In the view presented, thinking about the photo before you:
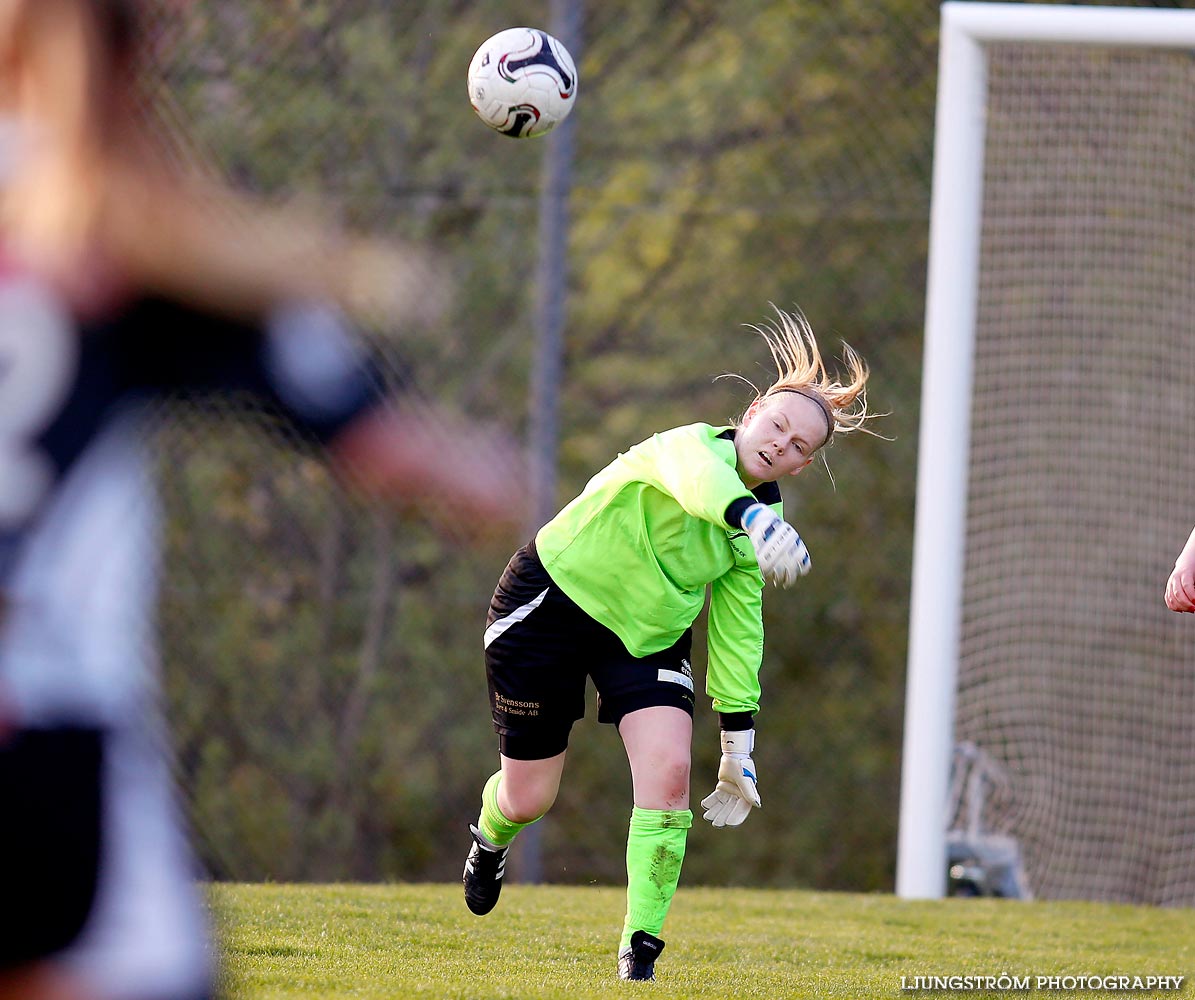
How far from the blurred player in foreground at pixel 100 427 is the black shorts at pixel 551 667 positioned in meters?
2.24

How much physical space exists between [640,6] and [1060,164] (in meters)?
2.49

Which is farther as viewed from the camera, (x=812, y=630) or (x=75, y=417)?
(x=812, y=630)

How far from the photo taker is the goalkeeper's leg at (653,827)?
3602 millimetres

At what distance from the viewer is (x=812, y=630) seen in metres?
9.07

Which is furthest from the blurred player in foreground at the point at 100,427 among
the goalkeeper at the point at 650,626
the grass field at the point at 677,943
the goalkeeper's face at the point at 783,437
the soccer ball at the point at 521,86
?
the soccer ball at the point at 521,86

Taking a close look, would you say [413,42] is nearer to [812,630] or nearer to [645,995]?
[812,630]

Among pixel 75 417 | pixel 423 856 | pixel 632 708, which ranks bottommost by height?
pixel 423 856

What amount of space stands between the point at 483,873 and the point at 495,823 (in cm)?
17

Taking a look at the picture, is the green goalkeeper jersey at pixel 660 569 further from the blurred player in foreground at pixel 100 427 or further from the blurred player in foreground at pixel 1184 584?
the blurred player in foreground at pixel 100 427

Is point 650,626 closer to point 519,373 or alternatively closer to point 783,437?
point 783,437

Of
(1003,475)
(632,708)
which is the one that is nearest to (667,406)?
(1003,475)

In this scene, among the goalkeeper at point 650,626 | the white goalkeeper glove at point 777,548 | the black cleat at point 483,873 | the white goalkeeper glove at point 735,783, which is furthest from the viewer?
the black cleat at point 483,873

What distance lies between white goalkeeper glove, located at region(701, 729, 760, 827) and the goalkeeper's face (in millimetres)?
639

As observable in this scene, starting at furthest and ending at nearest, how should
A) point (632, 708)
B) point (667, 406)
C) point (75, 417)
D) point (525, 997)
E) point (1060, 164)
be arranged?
point (667, 406) < point (1060, 164) < point (632, 708) < point (525, 997) < point (75, 417)
